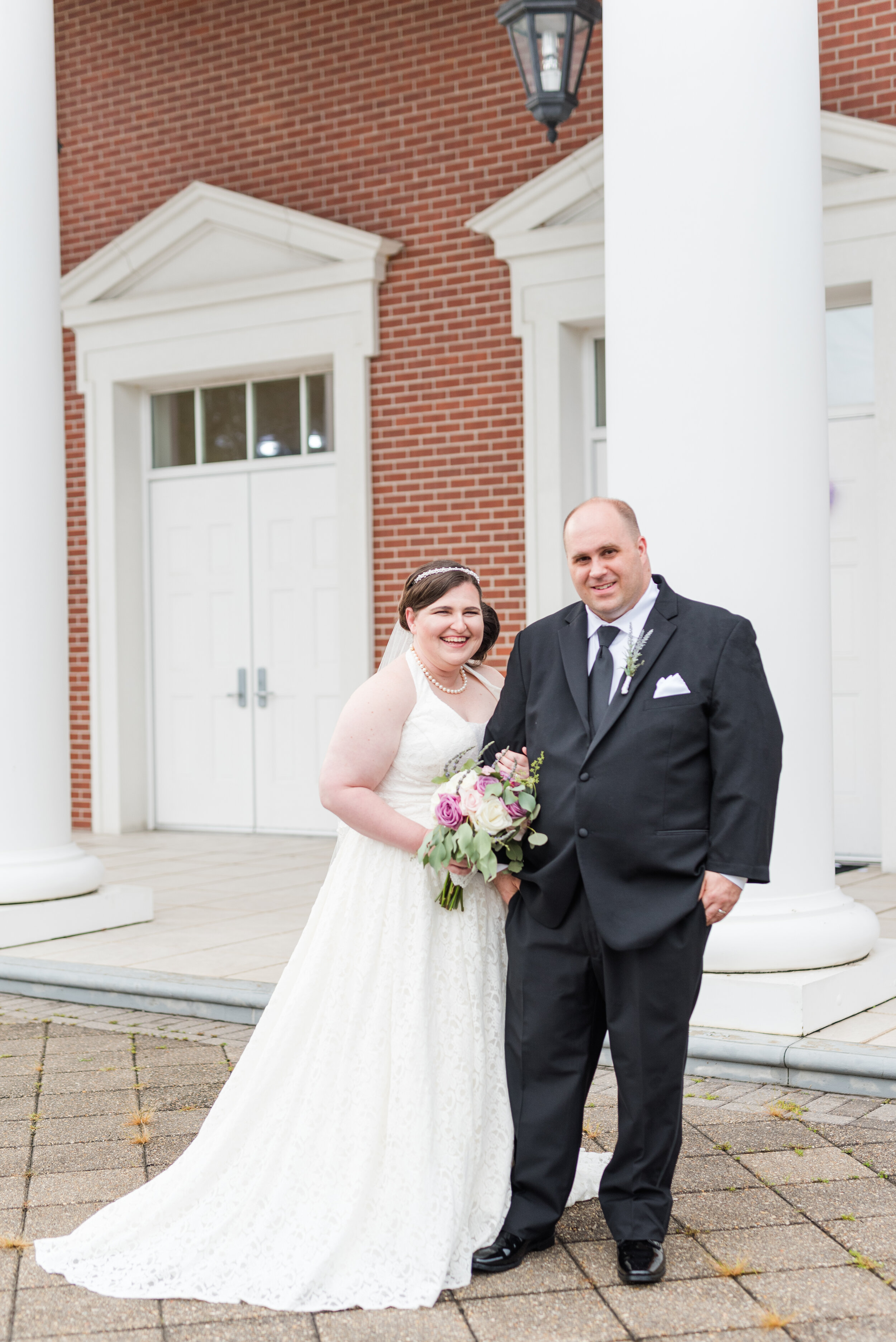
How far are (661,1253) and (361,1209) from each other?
62cm

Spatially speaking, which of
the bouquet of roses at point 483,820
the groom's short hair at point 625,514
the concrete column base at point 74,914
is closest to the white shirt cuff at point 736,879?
the bouquet of roses at point 483,820

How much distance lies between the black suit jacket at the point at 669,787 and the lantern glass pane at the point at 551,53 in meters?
4.42

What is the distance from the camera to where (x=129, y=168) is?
9.48 metres

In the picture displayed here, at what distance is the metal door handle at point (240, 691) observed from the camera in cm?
928

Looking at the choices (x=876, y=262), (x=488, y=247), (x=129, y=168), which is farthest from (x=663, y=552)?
(x=129, y=168)

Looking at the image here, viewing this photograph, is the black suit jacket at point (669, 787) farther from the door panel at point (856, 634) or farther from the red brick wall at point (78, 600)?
the red brick wall at point (78, 600)

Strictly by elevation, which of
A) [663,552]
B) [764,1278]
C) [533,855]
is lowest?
[764,1278]

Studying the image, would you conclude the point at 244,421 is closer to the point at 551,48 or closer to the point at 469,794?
the point at 551,48

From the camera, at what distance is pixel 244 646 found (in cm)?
928

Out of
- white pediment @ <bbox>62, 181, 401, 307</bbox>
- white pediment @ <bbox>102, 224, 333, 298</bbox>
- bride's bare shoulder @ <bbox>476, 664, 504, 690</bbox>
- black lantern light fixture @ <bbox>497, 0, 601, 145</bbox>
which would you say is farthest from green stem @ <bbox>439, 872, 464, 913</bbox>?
white pediment @ <bbox>102, 224, 333, 298</bbox>

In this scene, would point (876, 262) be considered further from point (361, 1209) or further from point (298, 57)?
point (361, 1209)

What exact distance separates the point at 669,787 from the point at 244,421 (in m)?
6.97

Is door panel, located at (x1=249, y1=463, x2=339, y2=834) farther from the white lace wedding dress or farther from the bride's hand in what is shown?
the bride's hand

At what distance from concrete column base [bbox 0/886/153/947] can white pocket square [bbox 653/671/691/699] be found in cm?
399
